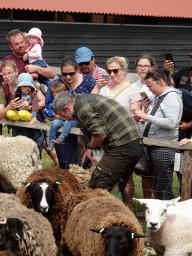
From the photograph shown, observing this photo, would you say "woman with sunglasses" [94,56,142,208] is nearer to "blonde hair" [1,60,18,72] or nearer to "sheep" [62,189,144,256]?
"sheep" [62,189,144,256]

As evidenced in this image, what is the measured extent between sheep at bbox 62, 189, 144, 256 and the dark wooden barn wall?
32.5 ft

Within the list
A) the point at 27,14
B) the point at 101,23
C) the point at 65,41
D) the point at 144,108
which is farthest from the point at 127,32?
the point at 144,108

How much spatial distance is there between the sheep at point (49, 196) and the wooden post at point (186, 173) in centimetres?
130

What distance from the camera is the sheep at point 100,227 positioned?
386 cm

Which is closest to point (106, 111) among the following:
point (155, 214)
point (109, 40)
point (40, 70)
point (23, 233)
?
point (155, 214)

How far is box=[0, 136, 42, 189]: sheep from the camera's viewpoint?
228 inches

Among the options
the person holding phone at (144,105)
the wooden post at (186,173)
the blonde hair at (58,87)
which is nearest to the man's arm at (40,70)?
the blonde hair at (58,87)

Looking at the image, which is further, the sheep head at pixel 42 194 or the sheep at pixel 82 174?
the sheep at pixel 82 174

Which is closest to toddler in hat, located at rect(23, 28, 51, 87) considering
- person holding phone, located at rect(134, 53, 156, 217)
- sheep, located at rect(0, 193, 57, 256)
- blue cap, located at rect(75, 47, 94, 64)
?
blue cap, located at rect(75, 47, 94, 64)

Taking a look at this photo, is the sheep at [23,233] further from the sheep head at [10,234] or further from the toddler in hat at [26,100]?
the toddler in hat at [26,100]

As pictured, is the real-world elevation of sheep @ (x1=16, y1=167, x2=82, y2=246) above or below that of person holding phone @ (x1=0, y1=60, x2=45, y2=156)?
below

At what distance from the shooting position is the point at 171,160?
531 centimetres

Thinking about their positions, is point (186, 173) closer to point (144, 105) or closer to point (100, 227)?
point (144, 105)

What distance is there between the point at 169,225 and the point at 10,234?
1.73 meters
